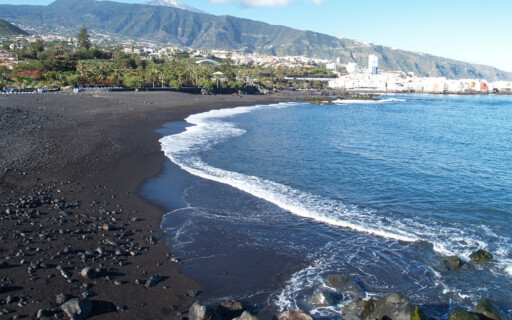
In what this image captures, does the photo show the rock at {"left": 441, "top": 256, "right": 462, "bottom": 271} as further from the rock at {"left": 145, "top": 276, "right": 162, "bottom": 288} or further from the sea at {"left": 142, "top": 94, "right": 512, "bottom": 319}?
the rock at {"left": 145, "top": 276, "right": 162, "bottom": 288}

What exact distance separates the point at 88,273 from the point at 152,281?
147cm

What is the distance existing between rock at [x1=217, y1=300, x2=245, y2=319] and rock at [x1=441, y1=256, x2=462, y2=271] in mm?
6161

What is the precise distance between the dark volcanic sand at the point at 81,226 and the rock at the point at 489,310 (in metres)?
6.19

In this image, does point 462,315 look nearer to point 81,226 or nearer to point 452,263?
point 452,263

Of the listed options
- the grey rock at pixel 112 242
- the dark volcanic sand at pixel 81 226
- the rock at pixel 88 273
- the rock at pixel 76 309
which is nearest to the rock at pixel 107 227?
the dark volcanic sand at pixel 81 226

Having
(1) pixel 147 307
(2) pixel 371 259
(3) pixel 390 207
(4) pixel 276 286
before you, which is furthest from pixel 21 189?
(3) pixel 390 207

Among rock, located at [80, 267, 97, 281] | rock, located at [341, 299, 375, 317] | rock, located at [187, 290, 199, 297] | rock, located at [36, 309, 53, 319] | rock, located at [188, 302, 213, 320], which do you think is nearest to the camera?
rock, located at [36, 309, 53, 319]

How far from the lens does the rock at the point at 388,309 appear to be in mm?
7316

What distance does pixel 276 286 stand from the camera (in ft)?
28.9

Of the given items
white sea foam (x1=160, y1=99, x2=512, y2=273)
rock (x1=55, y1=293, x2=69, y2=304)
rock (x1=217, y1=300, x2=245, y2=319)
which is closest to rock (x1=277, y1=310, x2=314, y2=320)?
rock (x1=217, y1=300, x2=245, y2=319)

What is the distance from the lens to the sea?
→ 8.98 m

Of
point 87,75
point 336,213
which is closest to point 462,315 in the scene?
point 336,213

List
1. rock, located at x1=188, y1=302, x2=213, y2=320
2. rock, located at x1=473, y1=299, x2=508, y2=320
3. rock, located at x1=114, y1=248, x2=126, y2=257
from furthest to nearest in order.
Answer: rock, located at x1=114, y1=248, x2=126, y2=257, rock, located at x1=473, y1=299, x2=508, y2=320, rock, located at x1=188, y1=302, x2=213, y2=320

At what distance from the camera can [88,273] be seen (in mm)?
8320
